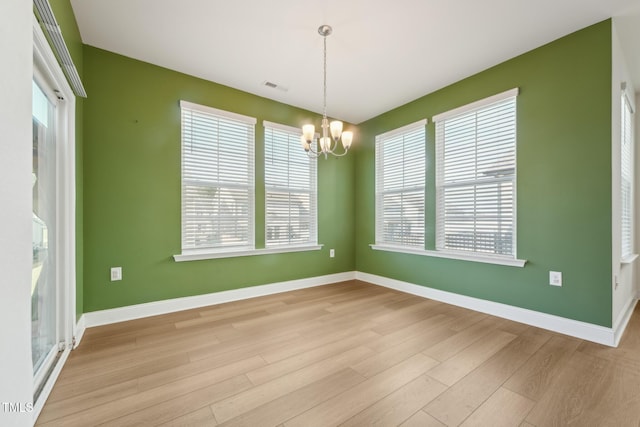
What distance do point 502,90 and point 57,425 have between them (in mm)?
4429

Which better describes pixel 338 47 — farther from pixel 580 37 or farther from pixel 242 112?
pixel 580 37

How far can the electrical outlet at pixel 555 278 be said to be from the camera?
8.29 feet

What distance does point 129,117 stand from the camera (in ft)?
9.27

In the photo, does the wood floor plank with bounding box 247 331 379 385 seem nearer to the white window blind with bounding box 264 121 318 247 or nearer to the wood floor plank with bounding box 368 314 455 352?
the wood floor plank with bounding box 368 314 455 352

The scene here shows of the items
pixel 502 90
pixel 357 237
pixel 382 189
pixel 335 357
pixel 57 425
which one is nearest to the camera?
pixel 57 425

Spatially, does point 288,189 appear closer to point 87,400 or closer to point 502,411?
point 87,400

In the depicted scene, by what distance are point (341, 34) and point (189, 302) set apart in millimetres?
3276

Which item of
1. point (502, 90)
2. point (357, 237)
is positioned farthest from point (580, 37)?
point (357, 237)

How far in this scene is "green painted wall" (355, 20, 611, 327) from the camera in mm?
2314

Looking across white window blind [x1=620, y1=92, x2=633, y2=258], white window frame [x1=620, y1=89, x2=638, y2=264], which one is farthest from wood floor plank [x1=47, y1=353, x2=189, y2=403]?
white window blind [x1=620, y1=92, x2=633, y2=258]

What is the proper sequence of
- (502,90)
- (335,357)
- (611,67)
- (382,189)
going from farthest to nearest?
(382,189) < (502,90) < (611,67) < (335,357)

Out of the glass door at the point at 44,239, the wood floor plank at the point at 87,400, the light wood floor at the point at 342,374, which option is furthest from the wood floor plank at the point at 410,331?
the glass door at the point at 44,239

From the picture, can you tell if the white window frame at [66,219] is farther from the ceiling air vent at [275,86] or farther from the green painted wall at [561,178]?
the green painted wall at [561,178]

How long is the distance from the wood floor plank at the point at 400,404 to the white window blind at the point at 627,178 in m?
2.71
